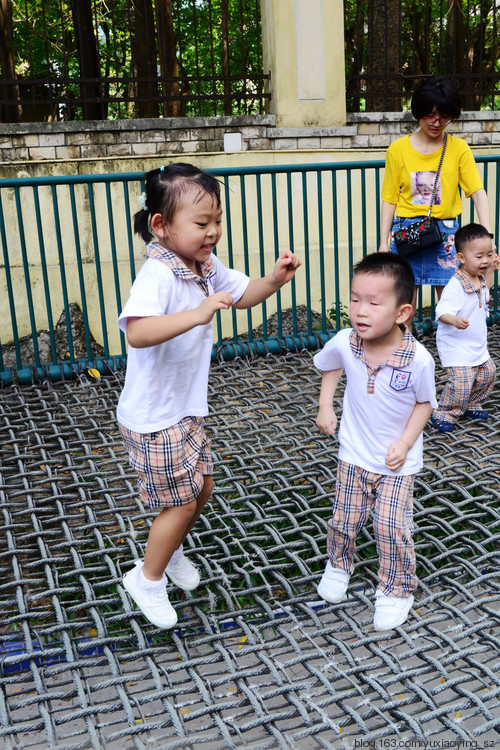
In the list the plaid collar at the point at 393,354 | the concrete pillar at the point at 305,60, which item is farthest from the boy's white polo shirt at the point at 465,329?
the concrete pillar at the point at 305,60

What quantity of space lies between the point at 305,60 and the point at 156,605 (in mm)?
6922

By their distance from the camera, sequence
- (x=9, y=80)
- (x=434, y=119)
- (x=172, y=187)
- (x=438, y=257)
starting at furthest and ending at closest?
(x=9, y=80) → (x=438, y=257) → (x=434, y=119) → (x=172, y=187)

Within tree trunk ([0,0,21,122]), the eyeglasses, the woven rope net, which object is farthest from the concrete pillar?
the woven rope net

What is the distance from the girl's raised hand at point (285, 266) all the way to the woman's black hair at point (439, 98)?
2.54m

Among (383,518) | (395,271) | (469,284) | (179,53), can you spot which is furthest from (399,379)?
(179,53)

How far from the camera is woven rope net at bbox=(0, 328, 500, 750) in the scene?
2.35 meters

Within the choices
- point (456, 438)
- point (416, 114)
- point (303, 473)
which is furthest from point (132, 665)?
point (416, 114)

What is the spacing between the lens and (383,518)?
2686mm

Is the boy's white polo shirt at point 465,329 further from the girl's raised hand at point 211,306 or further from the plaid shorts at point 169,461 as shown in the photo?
the girl's raised hand at point 211,306

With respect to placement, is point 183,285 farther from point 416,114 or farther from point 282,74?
point 282,74

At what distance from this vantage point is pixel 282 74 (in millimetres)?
8227

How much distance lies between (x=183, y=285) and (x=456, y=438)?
94.6 inches

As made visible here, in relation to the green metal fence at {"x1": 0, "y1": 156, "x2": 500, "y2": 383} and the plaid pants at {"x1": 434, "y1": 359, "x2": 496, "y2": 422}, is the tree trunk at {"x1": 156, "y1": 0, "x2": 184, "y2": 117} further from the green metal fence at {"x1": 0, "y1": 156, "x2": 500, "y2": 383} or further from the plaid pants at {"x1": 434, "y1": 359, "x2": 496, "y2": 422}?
the plaid pants at {"x1": 434, "y1": 359, "x2": 496, "y2": 422}

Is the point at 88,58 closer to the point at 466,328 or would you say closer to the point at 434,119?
the point at 434,119
